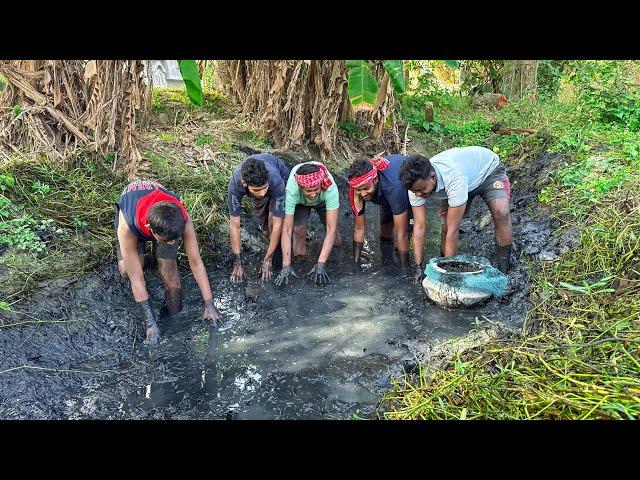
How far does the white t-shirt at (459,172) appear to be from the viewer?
493 cm

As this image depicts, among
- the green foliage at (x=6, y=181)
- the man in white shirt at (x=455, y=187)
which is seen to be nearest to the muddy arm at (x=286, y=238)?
the man in white shirt at (x=455, y=187)

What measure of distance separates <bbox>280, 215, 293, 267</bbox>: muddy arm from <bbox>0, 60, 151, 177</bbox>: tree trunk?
231cm

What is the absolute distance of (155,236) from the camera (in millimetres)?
4227

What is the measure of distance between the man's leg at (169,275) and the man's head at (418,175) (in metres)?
2.19

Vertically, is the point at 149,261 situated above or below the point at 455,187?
below

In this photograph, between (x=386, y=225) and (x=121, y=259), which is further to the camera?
(x=386, y=225)

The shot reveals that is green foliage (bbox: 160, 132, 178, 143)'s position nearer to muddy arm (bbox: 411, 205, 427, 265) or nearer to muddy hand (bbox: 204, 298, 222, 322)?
muddy hand (bbox: 204, 298, 222, 322)

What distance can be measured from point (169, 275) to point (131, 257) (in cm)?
58

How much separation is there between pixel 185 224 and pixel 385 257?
2847 mm

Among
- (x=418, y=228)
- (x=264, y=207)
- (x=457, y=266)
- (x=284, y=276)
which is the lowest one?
(x=284, y=276)

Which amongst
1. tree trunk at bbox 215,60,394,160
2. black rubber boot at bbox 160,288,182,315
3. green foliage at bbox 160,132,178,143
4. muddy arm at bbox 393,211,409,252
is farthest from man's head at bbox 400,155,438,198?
green foliage at bbox 160,132,178,143

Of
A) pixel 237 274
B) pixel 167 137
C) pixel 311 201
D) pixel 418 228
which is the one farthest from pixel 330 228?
pixel 167 137

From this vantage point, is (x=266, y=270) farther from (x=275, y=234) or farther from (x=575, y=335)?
(x=575, y=335)

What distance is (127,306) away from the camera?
5.10 meters
